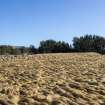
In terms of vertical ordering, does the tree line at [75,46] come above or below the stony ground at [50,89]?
above

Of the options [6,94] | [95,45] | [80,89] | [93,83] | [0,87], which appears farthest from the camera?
[95,45]

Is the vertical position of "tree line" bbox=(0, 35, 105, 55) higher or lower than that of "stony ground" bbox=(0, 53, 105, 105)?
higher

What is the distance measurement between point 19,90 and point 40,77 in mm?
3015

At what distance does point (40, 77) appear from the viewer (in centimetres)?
1402

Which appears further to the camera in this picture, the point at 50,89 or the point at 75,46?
the point at 75,46

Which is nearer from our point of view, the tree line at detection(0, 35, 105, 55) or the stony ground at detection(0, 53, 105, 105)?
the stony ground at detection(0, 53, 105, 105)

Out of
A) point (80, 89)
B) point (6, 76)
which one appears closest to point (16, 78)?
point (6, 76)

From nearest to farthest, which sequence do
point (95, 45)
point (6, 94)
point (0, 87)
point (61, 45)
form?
point (6, 94) < point (0, 87) < point (61, 45) < point (95, 45)

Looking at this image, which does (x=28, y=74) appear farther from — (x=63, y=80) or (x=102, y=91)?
(x=102, y=91)

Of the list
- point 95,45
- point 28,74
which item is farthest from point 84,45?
point 28,74

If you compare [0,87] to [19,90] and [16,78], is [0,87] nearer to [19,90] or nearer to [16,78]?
[19,90]

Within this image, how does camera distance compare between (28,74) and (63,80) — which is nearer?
(63,80)

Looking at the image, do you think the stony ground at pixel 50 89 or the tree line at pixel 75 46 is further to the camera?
the tree line at pixel 75 46

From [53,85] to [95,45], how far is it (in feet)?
214
